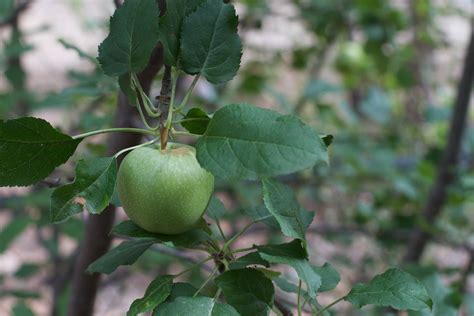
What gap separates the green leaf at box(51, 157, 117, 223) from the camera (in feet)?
2.12

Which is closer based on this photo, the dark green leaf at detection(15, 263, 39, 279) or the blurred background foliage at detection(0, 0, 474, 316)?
the blurred background foliage at detection(0, 0, 474, 316)

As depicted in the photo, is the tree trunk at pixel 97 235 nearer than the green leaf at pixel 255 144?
No

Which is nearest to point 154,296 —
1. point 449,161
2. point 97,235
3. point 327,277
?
point 327,277

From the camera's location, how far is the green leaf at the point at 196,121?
67cm

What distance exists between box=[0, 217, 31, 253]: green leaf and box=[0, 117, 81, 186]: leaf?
1.23 m

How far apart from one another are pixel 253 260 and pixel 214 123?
181 mm

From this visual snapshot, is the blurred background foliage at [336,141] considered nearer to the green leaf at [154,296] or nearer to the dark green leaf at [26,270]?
the dark green leaf at [26,270]

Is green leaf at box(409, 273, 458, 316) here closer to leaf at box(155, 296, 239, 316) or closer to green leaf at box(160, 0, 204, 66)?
leaf at box(155, 296, 239, 316)

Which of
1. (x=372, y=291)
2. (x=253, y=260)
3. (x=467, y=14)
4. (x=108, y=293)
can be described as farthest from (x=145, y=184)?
(x=108, y=293)

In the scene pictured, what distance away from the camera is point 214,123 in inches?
24.3

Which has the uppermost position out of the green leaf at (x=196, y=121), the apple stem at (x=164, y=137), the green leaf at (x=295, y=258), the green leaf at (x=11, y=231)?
the green leaf at (x=196, y=121)

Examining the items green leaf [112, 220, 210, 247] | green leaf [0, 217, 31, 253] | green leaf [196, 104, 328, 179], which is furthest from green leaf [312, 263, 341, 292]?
green leaf [0, 217, 31, 253]

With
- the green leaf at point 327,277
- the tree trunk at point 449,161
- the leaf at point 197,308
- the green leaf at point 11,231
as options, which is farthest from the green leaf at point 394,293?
the green leaf at point 11,231

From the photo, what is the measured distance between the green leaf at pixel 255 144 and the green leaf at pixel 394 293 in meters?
0.25
